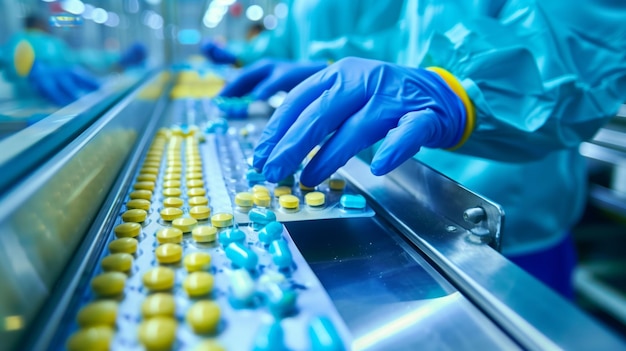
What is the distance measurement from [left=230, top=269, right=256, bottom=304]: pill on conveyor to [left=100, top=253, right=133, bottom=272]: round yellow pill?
13 centimetres

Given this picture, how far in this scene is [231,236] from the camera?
55 cm

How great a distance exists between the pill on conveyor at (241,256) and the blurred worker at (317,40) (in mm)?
1068

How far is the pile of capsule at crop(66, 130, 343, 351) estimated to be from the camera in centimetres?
37

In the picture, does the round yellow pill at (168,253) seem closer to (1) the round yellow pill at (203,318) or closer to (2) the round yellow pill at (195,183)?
(1) the round yellow pill at (203,318)

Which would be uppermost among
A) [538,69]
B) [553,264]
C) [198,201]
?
[538,69]

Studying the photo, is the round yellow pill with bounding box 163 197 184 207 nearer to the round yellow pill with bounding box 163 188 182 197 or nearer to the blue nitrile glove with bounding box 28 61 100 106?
the round yellow pill with bounding box 163 188 182 197

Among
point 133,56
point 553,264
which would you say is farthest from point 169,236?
point 133,56

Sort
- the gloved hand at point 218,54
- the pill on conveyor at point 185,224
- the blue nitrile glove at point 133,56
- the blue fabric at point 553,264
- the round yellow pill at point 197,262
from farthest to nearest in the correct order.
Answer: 1. the blue nitrile glove at point 133,56
2. the gloved hand at point 218,54
3. the blue fabric at point 553,264
4. the pill on conveyor at point 185,224
5. the round yellow pill at point 197,262

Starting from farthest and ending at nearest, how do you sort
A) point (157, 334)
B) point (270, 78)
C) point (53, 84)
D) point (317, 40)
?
1. point (53, 84)
2. point (317, 40)
3. point (270, 78)
4. point (157, 334)

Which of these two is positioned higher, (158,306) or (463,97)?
(463,97)

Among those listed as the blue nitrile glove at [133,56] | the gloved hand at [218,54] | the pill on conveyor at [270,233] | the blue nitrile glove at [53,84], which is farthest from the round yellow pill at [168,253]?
the blue nitrile glove at [133,56]

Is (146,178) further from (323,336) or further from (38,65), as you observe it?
(38,65)

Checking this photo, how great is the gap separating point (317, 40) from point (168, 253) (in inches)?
74.6

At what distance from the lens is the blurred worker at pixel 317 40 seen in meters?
1.58
